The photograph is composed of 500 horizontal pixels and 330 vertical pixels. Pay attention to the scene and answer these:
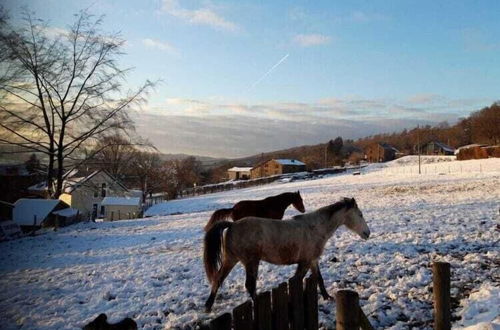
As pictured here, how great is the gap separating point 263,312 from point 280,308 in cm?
34

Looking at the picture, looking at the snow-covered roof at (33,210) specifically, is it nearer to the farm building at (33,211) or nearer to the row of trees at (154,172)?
the farm building at (33,211)

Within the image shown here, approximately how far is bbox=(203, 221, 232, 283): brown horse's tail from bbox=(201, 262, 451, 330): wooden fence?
5.61 feet

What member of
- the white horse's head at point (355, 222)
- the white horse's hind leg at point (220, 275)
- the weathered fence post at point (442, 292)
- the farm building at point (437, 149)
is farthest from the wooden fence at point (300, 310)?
the farm building at point (437, 149)

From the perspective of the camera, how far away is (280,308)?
442 cm

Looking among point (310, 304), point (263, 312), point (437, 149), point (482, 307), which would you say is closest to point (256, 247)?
point (310, 304)

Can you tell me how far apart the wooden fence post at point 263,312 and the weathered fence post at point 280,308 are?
0.17m

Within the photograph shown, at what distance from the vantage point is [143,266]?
10062 mm

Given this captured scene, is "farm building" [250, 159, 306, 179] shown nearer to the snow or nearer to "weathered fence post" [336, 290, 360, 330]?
the snow

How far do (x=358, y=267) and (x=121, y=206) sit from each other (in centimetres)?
3725

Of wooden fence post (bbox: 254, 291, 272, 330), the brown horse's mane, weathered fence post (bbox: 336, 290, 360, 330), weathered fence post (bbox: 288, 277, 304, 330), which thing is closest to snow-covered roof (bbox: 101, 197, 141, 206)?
the brown horse's mane

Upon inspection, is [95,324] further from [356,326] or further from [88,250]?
[88,250]

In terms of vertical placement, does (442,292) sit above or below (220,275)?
above

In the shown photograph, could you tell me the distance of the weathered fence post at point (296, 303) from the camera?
462 centimetres

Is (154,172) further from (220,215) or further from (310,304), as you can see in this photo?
(310,304)
